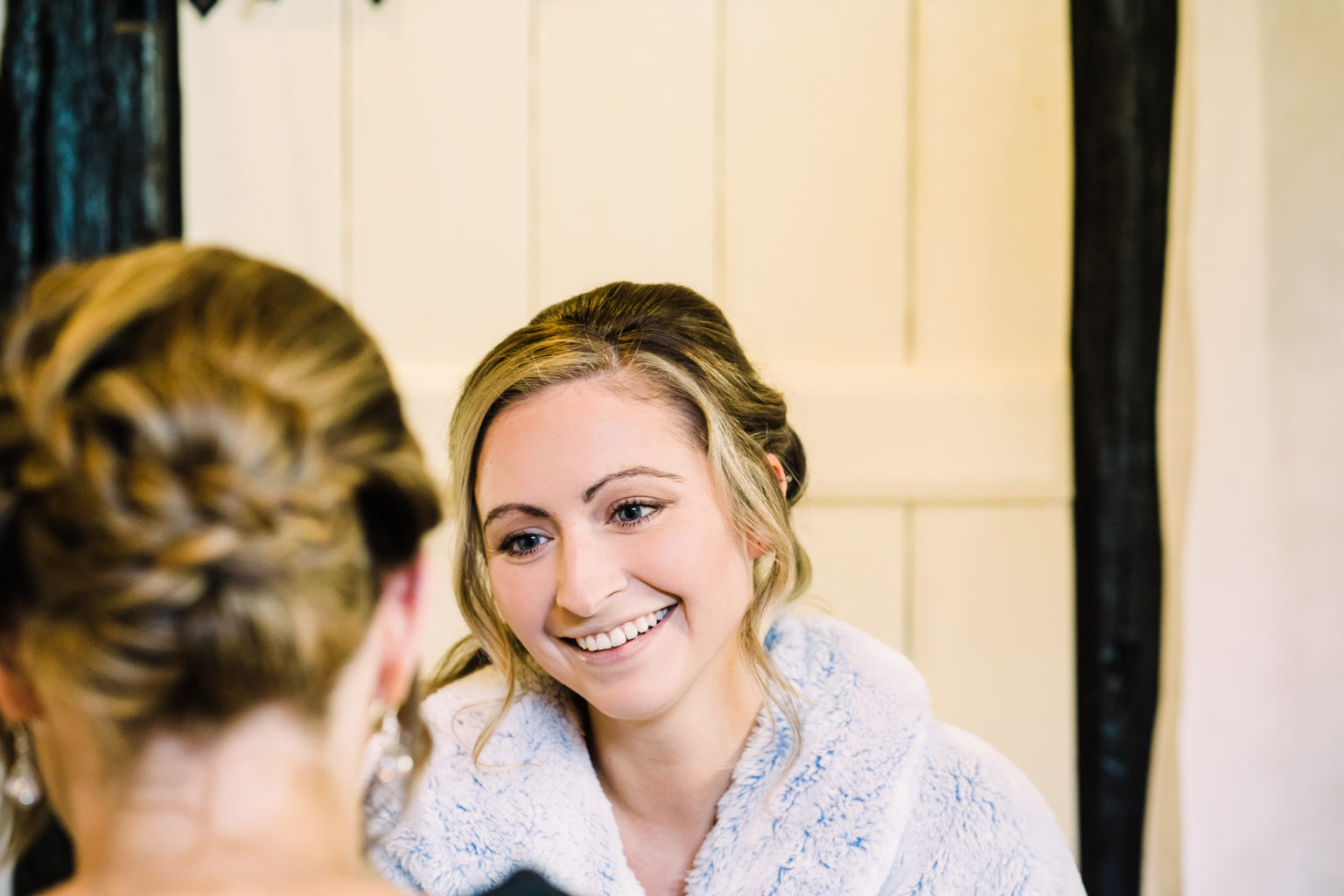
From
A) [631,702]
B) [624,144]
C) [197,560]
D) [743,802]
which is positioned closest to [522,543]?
[631,702]

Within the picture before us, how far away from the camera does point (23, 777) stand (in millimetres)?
597

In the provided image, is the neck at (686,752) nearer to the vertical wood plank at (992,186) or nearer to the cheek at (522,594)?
the cheek at (522,594)

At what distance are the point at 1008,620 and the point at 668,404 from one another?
2.16 feet

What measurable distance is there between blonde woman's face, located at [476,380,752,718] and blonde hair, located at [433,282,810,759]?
20 millimetres

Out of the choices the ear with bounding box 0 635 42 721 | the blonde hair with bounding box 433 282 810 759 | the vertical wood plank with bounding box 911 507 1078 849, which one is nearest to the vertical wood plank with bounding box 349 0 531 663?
the blonde hair with bounding box 433 282 810 759

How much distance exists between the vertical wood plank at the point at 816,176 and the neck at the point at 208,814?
983 millimetres

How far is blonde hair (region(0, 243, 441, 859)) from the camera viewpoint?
46 cm

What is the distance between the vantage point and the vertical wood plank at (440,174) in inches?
54.1

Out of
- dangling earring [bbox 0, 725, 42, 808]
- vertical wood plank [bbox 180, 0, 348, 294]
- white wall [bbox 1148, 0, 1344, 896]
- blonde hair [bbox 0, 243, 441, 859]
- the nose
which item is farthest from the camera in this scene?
vertical wood plank [bbox 180, 0, 348, 294]

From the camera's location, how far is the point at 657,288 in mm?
1060

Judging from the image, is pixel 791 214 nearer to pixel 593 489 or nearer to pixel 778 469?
pixel 778 469

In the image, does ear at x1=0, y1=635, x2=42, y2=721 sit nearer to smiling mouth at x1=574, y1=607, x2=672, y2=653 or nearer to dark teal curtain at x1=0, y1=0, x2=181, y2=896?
smiling mouth at x1=574, y1=607, x2=672, y2=653

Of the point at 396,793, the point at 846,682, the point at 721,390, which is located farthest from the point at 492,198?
the point at 396,793

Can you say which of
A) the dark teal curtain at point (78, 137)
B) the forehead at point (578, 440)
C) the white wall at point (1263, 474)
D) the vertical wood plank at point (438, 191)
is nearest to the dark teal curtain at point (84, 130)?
the dark teal curtain at point (78, 137)
